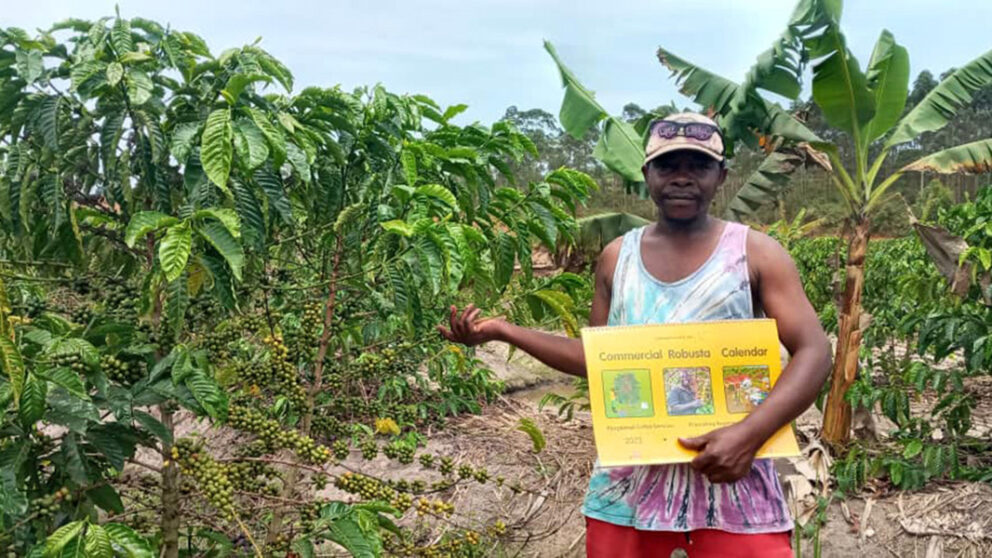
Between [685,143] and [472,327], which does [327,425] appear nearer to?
[472,327]

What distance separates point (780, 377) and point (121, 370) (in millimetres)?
1428

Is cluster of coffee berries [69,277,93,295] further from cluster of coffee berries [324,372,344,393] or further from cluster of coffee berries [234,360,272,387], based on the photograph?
cluster of coffee berries [324,372,344,393]

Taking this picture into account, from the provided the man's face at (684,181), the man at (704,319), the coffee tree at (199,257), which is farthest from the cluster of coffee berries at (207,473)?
Result: the man's face at (684,181)

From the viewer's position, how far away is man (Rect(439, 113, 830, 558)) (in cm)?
147

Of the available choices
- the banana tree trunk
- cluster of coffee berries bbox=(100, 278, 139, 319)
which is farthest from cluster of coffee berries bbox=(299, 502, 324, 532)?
the banana tree trunk

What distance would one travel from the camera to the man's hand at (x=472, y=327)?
175cm

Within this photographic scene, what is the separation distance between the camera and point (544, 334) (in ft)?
5.74

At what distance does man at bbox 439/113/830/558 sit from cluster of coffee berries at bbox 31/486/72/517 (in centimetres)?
114

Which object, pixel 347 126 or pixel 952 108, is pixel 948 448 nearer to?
pixel 952 108

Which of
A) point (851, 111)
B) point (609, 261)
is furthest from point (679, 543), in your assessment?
point (851, 111)

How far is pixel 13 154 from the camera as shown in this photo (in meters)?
1.65

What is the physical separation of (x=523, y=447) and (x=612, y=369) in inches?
123

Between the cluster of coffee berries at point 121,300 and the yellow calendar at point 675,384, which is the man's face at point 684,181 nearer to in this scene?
the yellow calendar at point 675,384

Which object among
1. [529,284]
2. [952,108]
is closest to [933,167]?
[952,108]
